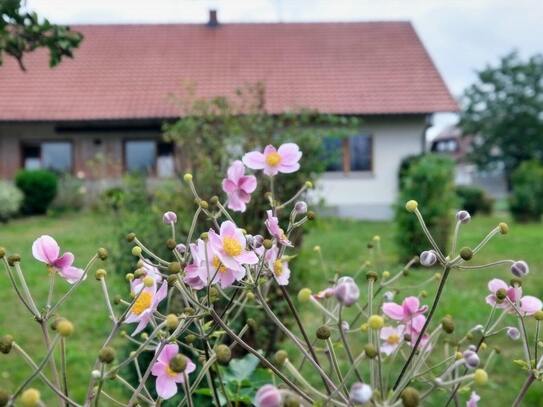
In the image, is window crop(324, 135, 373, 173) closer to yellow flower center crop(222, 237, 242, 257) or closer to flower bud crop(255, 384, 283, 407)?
yellow flower center crop(222, 237, 242, 257)

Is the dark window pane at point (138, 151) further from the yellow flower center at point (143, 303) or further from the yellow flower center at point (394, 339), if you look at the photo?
the yellow flower center at point (143, 303)

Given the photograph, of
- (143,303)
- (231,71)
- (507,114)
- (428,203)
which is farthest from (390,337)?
(507,114)

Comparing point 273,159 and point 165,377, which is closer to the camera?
point 165,377

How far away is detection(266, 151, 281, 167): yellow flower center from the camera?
100 cm

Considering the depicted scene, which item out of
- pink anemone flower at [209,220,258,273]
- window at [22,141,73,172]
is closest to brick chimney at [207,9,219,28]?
window at [22,141,73,172]

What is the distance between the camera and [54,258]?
849 millimetres

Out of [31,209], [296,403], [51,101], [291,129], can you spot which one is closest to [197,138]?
[291,129]

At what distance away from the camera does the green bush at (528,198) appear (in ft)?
51.6

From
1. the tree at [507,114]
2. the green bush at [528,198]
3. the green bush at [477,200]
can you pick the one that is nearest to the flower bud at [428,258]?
the green bush at [528,198]

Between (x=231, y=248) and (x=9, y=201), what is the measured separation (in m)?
14.2

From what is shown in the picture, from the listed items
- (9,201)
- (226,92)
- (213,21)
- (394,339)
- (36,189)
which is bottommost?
(9,201)

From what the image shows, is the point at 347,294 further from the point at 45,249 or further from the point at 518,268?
the point at 45,249

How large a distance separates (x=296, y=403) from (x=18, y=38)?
1.68 m

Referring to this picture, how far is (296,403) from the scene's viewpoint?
497mm
